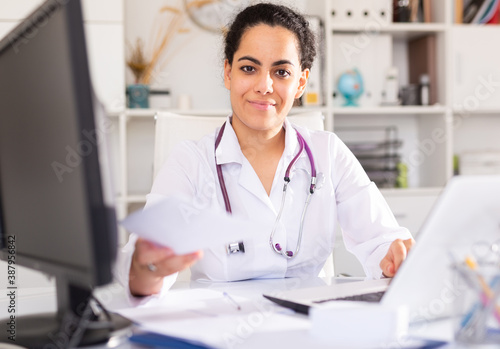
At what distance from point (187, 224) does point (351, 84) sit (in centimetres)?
245

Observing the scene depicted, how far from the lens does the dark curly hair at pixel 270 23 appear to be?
1.58 metres

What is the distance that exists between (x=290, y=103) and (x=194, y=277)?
0.54 meters

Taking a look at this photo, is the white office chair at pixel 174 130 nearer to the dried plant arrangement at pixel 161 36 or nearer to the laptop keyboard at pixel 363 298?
the laptop keyboard at pixel 363 298

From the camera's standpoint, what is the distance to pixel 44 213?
2.55 feet

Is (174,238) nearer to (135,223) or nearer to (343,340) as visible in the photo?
(135,223)

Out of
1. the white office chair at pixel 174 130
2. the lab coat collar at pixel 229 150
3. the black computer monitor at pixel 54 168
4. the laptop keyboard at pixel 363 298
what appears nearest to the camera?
the black computer monitor at pixel 54 168

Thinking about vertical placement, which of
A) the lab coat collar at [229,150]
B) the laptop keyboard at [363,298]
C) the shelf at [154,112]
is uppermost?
the shelf at [154,112]

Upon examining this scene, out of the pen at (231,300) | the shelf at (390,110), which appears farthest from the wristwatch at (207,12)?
the pen at (231,300)

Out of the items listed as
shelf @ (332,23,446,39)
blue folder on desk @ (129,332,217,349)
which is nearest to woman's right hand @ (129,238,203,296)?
blue folder on desk @ (129,332,217,349)

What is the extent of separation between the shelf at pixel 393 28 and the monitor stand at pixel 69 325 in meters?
2.43

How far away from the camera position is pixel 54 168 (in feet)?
2.39

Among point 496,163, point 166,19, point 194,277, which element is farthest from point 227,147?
point 496,163

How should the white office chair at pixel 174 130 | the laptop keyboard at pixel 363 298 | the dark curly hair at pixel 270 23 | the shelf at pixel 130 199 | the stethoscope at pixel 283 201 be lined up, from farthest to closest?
the shelf at pixel 130 199 < the white office chair at pixel 174 130 < the dark curly hair at pixel 270 23 < the stethoscope at pixel 283 201 < the laptop keyboard at pixel 363 298

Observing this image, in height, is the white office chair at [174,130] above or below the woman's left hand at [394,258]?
above
